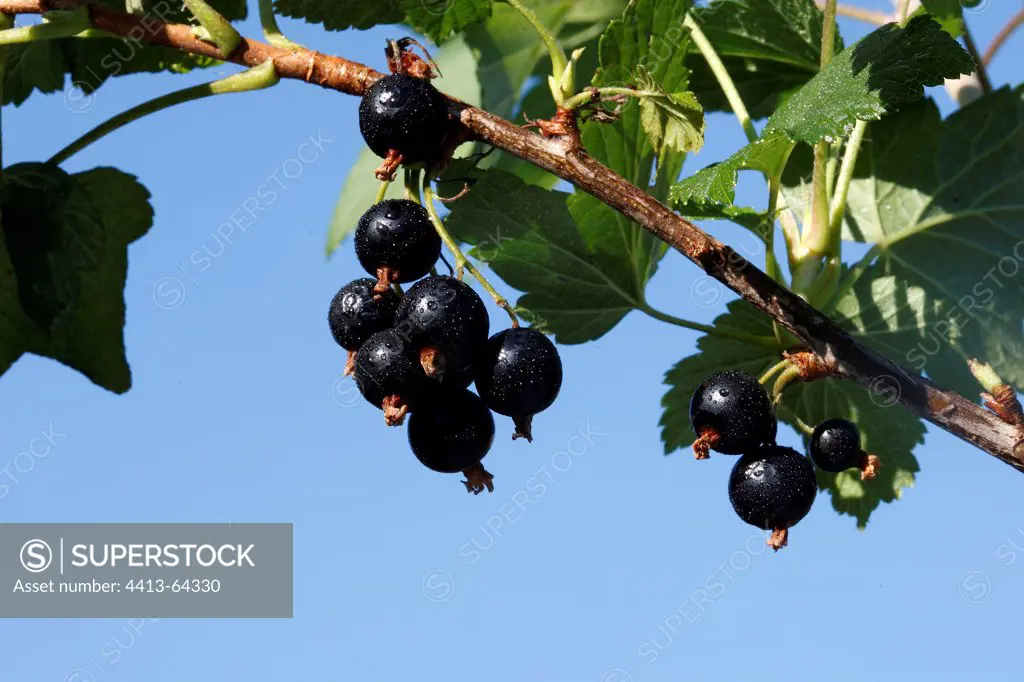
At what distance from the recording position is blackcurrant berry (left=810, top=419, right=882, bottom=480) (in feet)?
4.09

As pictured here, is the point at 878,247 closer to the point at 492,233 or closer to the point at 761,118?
the point at 761,118

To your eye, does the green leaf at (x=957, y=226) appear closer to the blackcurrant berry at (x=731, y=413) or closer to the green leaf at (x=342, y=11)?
the blackcurrant berry at (x=731, y=413)

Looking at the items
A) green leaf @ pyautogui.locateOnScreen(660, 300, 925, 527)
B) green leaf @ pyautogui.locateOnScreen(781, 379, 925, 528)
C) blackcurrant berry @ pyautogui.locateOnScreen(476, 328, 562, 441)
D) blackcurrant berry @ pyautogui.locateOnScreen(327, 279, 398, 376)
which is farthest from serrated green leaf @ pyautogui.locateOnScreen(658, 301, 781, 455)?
blackcurrant berry @ pyautogui.locateOnScreen(327, 279, 398, 376)

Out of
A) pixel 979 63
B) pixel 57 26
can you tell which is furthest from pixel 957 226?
pixel 57 26

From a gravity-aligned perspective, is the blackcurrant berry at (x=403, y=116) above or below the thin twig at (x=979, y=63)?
below

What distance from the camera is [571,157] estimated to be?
1080 mm

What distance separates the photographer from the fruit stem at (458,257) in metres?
1.09

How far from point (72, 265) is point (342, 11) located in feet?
1.63

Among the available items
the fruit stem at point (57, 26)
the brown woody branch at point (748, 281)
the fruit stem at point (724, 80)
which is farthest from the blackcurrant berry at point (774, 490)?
the fruit stem at point (57, 26)

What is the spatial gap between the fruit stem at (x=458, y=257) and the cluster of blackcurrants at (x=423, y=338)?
0.01 meters

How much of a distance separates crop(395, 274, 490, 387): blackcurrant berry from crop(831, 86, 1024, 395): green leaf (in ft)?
2.31

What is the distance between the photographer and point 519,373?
1.07m

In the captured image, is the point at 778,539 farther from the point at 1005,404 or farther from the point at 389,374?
the point at 389,374

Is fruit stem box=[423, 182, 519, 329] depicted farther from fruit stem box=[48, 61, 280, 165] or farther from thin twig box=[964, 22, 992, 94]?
thin twig box=[964, 22, 992, 94]
